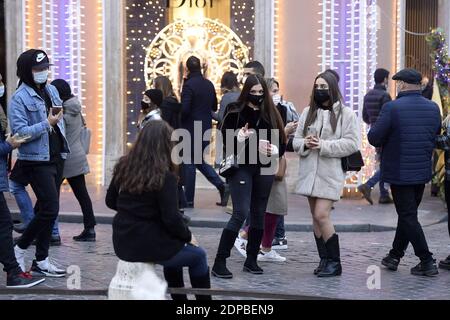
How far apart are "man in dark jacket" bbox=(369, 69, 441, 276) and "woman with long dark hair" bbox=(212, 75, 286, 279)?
907 millimetres

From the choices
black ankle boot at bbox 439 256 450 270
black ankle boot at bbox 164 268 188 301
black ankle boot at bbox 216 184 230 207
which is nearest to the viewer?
black ankle boot at bbox 164 268 188 301

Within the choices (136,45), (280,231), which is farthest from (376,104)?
(136,45)

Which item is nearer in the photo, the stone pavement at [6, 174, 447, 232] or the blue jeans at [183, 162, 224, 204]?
the stone pavement at [6, 174, 447, 232]

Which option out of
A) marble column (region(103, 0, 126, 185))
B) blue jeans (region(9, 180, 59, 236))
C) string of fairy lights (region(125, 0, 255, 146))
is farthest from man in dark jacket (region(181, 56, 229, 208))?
blue jeans (region(9, 180, 59, 236))

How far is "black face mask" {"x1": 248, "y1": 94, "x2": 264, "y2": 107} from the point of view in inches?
314

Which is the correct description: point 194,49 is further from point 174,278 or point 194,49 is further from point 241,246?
point 174,278

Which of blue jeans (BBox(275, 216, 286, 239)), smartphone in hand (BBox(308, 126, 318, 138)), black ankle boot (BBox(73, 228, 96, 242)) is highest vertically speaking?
smartphone in hand (BBox(308, 126, 318, 138))

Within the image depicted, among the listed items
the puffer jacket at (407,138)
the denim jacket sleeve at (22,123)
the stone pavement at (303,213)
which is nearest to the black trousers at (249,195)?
the puffer jacket at (407,138)

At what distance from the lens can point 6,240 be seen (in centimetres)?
720

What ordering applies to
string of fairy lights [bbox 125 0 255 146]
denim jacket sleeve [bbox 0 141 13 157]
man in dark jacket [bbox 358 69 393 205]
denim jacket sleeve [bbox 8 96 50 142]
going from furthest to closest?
1. string of fairy lights [bbox 125 0 255 146]
2. man in dark jacket [bbox 358 69 393 205]
3. denim jacket sleeve [bbox 8 96 50 142]
4. denim jacket sleeve [bbox 0 141 13 157]

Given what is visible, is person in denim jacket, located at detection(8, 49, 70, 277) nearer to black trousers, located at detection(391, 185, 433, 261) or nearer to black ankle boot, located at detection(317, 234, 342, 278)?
black ankle boot, located at detection(317, 234, 342, 278)

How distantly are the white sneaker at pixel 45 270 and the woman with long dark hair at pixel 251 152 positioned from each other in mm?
1278

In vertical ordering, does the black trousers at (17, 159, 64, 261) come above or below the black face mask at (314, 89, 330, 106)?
below
